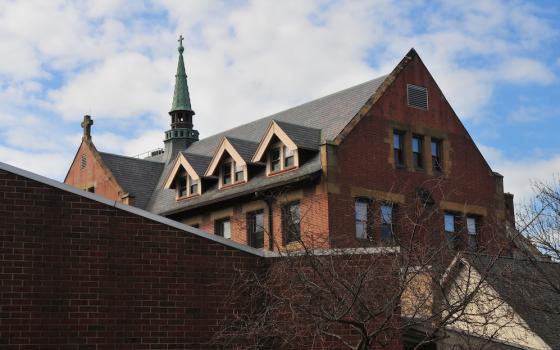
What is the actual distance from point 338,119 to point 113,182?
12.9m

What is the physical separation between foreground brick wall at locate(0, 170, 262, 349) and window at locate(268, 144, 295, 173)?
16.1 m

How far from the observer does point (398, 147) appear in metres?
34.5

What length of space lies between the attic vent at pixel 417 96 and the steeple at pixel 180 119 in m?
17.1

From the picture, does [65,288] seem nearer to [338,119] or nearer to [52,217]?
[52,217]

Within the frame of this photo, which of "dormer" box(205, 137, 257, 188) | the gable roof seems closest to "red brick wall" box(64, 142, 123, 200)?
the gable roof

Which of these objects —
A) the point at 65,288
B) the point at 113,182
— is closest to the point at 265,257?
the point at 65,288

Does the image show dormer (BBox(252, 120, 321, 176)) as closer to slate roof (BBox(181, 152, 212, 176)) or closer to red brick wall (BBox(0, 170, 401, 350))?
slate roof (BBox(181, 152, 212, 176))

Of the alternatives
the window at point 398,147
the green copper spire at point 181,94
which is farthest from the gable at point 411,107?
the green copper spire at point 181,94

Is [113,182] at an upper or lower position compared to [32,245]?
upper

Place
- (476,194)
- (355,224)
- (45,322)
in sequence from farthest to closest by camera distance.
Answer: (476,194) → (355,224) → (45,322)

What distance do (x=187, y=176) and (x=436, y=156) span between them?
35.7 feet

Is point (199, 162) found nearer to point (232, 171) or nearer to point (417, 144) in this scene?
point (232, 171)

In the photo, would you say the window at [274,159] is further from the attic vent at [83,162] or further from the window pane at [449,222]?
the attic vent at [83,162]

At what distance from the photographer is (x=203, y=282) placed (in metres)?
17.0
